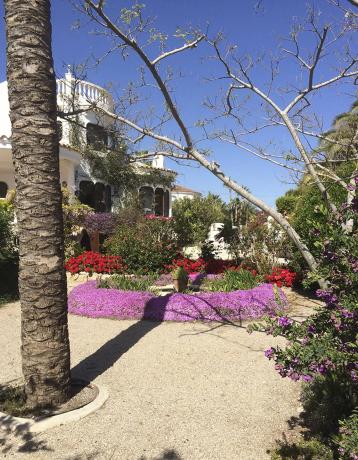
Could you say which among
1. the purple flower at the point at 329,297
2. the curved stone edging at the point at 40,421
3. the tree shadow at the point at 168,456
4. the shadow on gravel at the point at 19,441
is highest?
the purple flower at the point at 329,297

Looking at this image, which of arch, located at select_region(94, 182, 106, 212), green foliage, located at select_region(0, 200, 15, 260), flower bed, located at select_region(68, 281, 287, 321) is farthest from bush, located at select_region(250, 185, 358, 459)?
arch, located at select_region(94, 182, 106, 212)

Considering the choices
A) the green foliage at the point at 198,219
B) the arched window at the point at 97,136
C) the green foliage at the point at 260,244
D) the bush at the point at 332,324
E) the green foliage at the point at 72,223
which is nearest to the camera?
the bush at the point at 332,324

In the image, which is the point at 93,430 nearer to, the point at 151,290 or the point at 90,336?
the point at 90,336

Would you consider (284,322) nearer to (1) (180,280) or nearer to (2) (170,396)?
(2) (170,396)

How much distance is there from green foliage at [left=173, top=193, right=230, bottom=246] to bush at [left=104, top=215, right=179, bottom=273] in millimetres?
888

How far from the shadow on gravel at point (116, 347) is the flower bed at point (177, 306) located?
0.02 metres

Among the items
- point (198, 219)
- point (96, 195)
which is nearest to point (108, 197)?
point (96, 195)

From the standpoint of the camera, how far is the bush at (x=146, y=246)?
11477 mm

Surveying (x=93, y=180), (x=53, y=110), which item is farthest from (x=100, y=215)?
(x=53, y=110)

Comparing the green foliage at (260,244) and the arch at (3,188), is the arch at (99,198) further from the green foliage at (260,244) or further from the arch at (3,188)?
the green foliage at (260,244)

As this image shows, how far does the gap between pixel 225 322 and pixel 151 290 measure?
224cm

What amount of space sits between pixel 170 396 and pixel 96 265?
719 cm

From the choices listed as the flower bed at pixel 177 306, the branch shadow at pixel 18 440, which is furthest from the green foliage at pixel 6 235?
the branch shadow at pixel 18 440

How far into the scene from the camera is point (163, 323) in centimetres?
758
